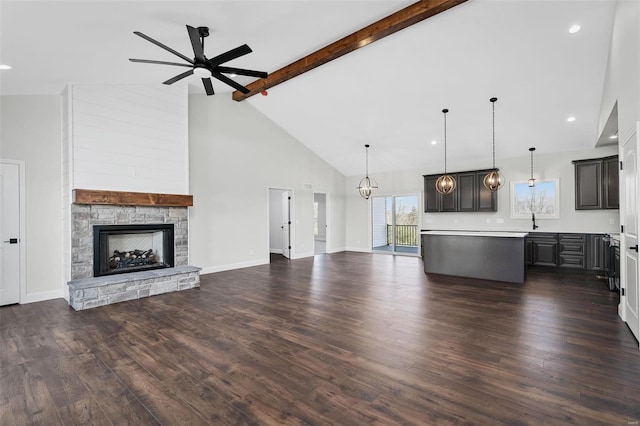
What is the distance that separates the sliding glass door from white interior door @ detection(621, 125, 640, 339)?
20.3ft

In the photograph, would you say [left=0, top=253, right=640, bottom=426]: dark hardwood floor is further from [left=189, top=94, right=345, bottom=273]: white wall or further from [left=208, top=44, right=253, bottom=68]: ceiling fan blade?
[left=208, top=44, right=253, bottom=68]: ceiling fan blade

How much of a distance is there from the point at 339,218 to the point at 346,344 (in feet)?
26.1

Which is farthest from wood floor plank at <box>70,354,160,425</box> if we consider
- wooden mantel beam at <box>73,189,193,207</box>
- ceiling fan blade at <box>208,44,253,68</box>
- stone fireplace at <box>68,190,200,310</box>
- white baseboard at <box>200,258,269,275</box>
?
white baseboard at <box>200,258,269,275</box>

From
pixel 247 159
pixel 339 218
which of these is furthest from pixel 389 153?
pixel 247 159

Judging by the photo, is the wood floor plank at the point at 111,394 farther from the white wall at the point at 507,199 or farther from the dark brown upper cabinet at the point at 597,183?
the dark brown upper cabinet at the point at 597,183

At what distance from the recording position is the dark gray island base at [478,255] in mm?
5789

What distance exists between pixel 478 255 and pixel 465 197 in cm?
279

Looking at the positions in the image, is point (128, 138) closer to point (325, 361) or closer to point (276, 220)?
point (325, 361)

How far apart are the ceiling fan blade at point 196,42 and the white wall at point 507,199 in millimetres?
7435

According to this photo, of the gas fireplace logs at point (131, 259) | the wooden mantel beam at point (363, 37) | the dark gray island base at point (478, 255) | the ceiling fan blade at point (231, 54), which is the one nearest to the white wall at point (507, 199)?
the dark gray island base at point (478, 255)

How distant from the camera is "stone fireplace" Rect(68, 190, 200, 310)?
4.64m

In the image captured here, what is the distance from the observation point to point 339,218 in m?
11.0

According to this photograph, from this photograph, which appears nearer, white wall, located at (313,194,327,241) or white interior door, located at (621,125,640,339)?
white interior door, located at (621,125,640,339)

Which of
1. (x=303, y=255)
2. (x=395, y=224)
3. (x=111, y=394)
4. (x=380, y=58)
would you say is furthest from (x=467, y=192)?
(x=111, y=394)
